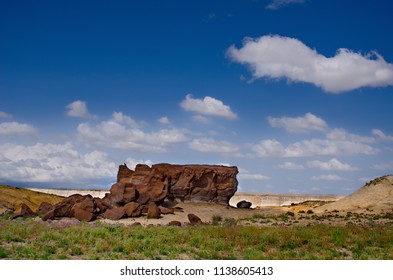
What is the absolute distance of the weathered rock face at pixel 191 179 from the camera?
43719 millimetres

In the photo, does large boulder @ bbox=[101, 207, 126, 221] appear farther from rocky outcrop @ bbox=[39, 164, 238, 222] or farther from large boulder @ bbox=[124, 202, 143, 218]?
large boulder @ bbox=[124, 202, 143, 218]

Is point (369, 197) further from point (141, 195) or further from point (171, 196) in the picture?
point (141, 195)

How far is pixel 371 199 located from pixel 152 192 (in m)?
21.5

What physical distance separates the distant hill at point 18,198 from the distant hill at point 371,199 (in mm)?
27855

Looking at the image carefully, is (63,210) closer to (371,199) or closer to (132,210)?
(132,210)

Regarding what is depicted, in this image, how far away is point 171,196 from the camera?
4447cm

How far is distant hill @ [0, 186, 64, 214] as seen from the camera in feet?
145

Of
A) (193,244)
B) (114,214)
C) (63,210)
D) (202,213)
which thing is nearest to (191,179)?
(202,213)
